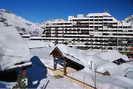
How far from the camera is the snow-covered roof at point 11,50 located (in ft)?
56.3

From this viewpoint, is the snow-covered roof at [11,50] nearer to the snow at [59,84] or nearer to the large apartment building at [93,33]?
the snow at [59,84]

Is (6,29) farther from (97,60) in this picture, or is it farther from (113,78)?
(97,60)

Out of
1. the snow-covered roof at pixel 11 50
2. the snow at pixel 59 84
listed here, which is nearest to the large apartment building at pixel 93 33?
the snow at pixel 59 84

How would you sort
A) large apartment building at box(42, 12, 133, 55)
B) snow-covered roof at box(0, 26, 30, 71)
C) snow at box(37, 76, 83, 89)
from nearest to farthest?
1. snow-covered roof at box(0, 26, 30, 71)
2. snow at box(37, 76, 83, 89)
3. large apartment building at box(42, 12, 133, 55)

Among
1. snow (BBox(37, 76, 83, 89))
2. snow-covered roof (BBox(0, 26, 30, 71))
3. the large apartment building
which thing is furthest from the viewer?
the large apartment building

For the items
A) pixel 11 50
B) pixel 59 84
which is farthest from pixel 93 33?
pixel 11 50

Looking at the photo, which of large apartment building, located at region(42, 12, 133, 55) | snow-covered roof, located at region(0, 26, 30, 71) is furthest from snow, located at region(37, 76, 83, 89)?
large apartment building, located at region(42, 12, 133, 55)

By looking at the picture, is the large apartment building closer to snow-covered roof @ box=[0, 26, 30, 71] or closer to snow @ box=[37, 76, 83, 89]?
snow @ box=[37, 76, 83, 89]

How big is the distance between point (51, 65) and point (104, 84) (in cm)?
928

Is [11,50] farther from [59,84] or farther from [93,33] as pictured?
[93,33]

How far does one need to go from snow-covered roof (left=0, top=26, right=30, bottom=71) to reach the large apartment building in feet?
237

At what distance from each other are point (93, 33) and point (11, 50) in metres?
76.9

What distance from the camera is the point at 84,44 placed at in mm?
92438

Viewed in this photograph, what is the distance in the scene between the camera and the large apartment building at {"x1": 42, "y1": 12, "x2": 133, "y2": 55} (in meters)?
90.1
